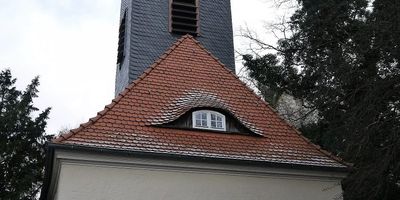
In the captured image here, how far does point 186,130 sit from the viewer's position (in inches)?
395

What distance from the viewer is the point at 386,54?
7941 mm

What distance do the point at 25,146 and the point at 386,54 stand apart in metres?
10.7

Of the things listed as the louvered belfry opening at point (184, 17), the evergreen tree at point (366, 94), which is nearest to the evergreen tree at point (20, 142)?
the louvered belfry opening at point (184, 17)

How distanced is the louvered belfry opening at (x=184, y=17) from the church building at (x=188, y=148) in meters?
2.34

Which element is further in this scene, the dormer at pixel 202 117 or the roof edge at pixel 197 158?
the dormer at pixel 202 117

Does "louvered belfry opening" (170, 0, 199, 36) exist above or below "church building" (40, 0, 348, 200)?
above

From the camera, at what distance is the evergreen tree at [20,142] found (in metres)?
13.9

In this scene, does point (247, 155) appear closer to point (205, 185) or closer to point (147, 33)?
point (205, 185)

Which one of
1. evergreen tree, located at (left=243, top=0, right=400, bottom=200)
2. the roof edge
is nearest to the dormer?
the roof edge

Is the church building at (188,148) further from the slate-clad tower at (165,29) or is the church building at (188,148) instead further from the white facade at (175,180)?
the slate-clad tower at (165,29)

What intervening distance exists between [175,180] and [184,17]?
21.6 feet

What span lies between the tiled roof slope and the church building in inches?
0.8

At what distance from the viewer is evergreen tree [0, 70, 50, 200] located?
45.6ft

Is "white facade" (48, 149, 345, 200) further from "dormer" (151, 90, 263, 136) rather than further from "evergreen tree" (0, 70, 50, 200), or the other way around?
"evergreen tree" (0, 70, 50, 200)
